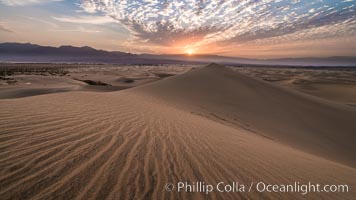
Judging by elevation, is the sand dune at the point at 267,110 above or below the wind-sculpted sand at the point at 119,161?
below

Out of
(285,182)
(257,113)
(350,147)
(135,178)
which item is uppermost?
(135,178)

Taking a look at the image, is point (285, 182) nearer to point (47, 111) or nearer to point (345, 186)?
point (345, 186)

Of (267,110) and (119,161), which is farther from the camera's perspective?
(267,110)

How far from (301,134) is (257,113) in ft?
8.39

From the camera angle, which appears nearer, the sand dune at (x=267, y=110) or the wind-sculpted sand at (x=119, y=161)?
the wind-sculpted sand at (x=119, y=161)

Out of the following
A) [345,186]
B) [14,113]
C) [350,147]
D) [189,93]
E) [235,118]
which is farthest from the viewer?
[189,93]

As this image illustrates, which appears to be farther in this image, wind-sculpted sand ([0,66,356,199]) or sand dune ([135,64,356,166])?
sand dune ([135,64,356,166])

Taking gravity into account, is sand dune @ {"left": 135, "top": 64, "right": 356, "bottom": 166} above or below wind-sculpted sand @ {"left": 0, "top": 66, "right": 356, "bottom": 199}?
below

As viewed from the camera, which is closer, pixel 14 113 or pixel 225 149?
pixel 225 149

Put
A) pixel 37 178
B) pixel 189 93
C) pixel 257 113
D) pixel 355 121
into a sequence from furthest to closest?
pixel 189 93, pixel 355 121, pixel 257 113, pixel 37 178

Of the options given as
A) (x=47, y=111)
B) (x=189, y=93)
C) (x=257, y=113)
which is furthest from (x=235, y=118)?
(x=47, y=111)

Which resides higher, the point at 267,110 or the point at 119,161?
the point at 119,161

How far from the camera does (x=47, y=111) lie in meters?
5.80

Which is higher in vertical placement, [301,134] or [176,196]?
[176,196]
